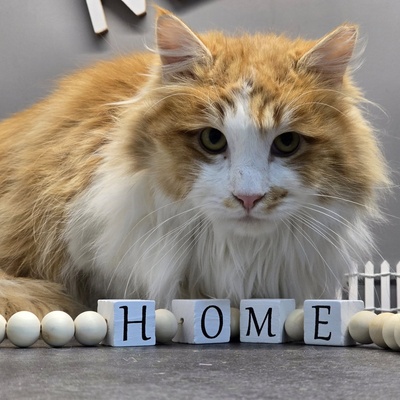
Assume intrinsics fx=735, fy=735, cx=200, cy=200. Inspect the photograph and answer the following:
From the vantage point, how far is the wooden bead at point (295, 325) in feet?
4.72

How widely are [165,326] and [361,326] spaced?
37 cm

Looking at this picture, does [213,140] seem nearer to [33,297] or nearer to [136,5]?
[33,297]

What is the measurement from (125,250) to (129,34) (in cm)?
146

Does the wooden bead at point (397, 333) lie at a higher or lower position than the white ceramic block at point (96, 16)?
lower

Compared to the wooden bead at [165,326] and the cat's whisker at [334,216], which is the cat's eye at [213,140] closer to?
the cat's whisker at [334,216]

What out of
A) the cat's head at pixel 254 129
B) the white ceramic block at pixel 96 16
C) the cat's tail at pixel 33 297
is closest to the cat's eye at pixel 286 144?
the cat's head at pixel 254 129

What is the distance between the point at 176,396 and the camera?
0.87m

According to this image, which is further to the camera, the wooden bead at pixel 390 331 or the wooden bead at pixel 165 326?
the wooden bead at pixel 165 326

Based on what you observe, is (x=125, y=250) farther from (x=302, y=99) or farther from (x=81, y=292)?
(x=302, y=99)

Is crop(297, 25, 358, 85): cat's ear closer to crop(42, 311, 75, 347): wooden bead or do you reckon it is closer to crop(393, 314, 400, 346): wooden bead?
crop(393, 314, 400, 346): wooden bead

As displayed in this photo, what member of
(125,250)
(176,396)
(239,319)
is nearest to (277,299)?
(239,319)

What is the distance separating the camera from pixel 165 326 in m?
1.40

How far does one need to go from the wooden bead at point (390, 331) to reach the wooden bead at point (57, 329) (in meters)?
0.56

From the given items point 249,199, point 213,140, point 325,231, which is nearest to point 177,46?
point 213,140
